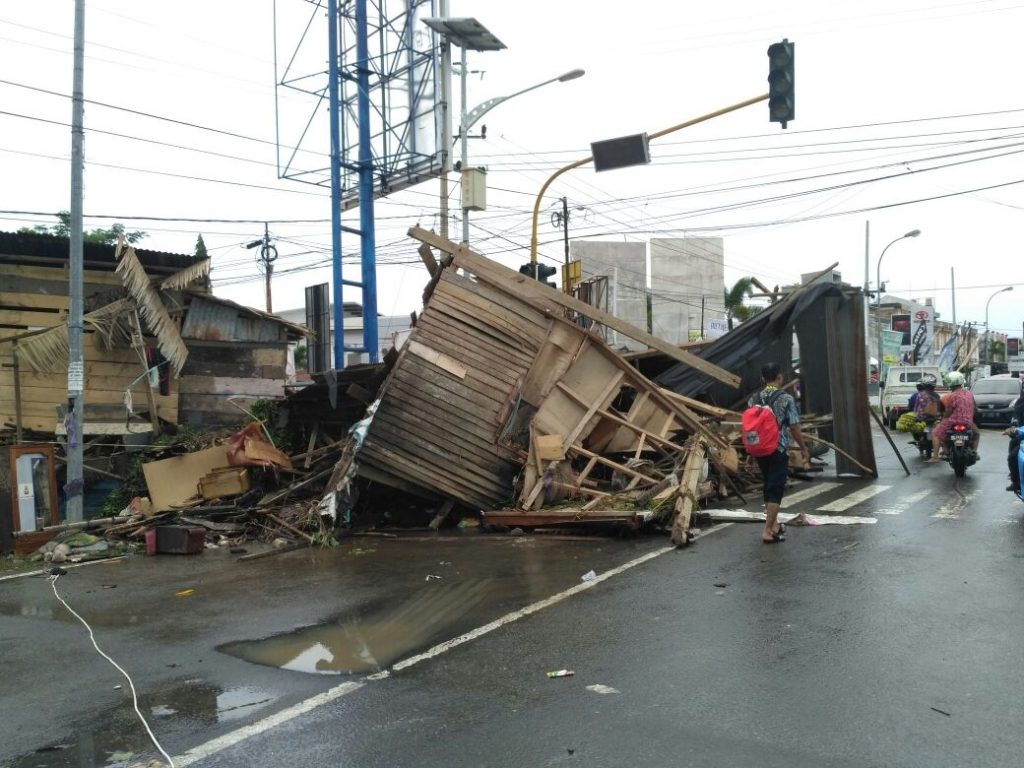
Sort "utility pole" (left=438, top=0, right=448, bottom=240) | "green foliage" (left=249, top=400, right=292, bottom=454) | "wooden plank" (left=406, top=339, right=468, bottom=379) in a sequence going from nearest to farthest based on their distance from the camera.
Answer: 1. "wooden plank" (left=406, top=339, right=468, bottom=379)
2. "green foliage" (left=249, top=400, right=292, bottom=454)
3. "utility pole" (left=438, top=0, right=448, bottom=240)

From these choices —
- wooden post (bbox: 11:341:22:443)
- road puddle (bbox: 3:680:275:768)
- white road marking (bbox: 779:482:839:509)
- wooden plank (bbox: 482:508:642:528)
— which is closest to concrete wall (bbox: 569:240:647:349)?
white road marking (bbox: 779:482:839:509)

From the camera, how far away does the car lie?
89.1 feet

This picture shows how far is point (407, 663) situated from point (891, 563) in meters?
4.81

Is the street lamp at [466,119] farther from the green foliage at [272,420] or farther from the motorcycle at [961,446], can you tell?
the motorcycle at [961,446]

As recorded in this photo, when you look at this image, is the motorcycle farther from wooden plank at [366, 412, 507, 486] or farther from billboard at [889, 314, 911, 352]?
billboard at [889, 314, 911, 352]

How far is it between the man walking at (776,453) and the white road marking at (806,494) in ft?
8.75

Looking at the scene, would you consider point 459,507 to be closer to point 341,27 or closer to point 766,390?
point 766,390

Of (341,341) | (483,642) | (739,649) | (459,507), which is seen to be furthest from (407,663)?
(341,341)

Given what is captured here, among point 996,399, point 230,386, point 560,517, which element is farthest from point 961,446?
point 996,399

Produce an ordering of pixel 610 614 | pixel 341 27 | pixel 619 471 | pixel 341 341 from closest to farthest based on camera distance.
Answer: pixel 610 614 → pixel 619 471 → pixel 341 341 → pixel 341 27

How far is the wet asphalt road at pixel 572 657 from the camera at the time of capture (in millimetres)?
4203

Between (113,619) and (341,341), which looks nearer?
(113,619)

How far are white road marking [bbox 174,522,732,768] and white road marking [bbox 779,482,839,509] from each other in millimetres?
4926

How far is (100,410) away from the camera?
14.7 meters
